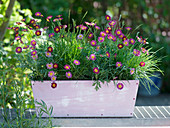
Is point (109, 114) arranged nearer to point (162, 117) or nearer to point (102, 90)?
point (102, 90)

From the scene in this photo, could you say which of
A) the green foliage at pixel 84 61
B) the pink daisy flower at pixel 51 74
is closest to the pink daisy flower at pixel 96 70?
the green foliage at pixel 84 61

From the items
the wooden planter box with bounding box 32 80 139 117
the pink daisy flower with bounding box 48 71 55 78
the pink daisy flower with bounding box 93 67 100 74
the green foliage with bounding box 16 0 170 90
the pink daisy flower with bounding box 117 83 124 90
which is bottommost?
the wooden planter box with bounding box 32 80 139 117

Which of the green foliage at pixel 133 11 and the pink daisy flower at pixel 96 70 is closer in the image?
the pink daisy flower at pixel 96 70

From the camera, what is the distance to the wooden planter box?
1.35 metres

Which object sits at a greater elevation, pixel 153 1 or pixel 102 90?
pixel 153 1

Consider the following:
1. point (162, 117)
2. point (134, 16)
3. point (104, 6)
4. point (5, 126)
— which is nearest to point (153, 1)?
point (134, 16)

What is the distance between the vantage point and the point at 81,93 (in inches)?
53.2

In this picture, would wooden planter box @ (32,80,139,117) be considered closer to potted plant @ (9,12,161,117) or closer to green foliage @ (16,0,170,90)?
potted plant @ (9,12,161,117)

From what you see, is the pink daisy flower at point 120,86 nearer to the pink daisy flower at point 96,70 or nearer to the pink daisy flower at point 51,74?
the pink daisy flower at point 96,70

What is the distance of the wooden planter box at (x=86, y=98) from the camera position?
53.1 inches

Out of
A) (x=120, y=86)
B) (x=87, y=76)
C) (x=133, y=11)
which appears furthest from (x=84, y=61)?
(x=133, y=11)

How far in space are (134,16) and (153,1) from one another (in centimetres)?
35

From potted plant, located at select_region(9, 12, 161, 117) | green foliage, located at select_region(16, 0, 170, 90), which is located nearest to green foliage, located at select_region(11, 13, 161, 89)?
potted plant, located at select_region(9, 12, 161, 117)

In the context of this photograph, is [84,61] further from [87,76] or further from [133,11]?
[133,11]
